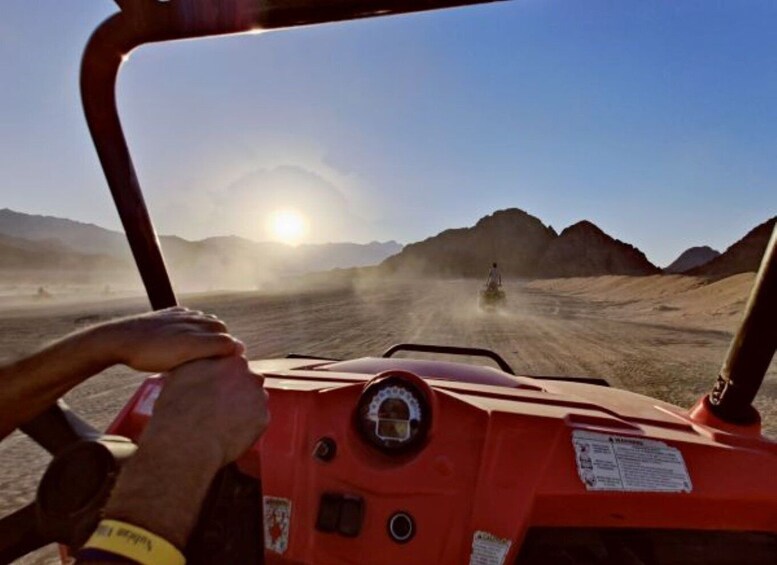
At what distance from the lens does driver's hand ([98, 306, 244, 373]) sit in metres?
0.83

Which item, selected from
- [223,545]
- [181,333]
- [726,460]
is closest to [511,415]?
[726,460]

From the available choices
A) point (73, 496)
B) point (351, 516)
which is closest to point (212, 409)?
point (73, 496)

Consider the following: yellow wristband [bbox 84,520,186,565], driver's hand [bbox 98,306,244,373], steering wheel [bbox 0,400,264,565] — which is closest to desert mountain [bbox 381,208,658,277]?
steering wheel [bbox 0,400,264,565]

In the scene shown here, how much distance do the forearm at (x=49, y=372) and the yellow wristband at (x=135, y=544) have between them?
276mm

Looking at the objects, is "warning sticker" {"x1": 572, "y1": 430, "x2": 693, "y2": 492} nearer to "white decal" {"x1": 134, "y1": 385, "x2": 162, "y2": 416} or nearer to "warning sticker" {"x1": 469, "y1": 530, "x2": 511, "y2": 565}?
"warning sticker" {"x1": 469, "y1": 530, "x2": 511, "y2": 565}

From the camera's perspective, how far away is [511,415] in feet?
4.82

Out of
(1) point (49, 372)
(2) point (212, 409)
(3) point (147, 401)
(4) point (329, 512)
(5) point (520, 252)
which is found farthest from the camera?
(5) point (520, 252)

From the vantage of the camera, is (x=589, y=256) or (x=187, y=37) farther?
(x=589, y=256)

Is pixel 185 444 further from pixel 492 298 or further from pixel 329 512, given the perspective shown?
pixel 492 298

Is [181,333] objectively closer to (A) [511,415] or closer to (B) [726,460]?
(A) [511,415]

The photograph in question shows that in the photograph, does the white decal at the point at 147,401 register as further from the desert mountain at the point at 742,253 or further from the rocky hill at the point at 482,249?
the rocky hill at the point at 482,249

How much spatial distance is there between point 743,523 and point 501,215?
200274 millimetres

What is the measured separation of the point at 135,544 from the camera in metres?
0.67

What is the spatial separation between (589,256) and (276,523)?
181515 millimetres
